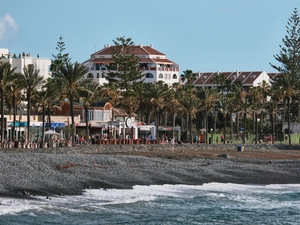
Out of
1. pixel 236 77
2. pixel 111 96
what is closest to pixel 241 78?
pixel 236 77

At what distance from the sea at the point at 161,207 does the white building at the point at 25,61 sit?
56.6m

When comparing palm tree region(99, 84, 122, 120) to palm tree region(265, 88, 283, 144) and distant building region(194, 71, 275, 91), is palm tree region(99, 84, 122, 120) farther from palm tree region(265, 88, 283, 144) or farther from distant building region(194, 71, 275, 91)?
distant building region(194, 71, 275, 91)

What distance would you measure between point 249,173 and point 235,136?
38.1 metres

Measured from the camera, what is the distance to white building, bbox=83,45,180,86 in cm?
11919

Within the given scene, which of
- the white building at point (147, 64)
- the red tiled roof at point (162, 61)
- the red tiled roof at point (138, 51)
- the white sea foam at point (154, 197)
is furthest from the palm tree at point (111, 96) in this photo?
the red tiled roof at point (162, 61)

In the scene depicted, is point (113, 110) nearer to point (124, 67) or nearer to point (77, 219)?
point (124, 67)

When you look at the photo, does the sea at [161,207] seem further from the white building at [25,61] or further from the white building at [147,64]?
the white building at [147,64]

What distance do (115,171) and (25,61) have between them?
55.7m

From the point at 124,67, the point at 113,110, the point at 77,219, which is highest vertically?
the point at 124,67

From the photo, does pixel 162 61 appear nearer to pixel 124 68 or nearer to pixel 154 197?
pixel 124 68

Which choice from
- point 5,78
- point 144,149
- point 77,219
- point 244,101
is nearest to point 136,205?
point 77,219

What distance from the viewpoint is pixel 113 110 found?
67.8m

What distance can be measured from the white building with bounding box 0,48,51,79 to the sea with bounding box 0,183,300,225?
56630mm

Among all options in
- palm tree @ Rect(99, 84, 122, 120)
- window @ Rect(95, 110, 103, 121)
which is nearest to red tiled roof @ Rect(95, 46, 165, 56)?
palm tree @ Rect(99, 84, 122, 120)
